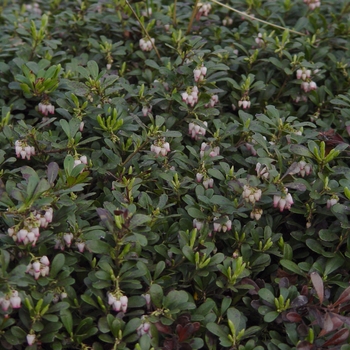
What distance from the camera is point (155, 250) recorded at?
191cm

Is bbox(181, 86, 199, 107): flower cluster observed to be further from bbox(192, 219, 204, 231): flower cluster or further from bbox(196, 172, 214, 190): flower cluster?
bbox(192, 219, 204, 231): flower cluster

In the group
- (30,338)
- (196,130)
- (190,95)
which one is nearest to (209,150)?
(196,130)

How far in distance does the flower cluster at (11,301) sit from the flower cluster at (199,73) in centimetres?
113

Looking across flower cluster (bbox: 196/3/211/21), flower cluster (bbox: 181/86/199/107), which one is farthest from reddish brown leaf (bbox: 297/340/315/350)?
flower cluster (bbox: 196/3/211/21)

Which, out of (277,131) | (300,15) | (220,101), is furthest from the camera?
(300,15)

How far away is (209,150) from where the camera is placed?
2.19 meters

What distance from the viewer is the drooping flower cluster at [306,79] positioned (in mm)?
2602

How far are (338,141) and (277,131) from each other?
24 cm

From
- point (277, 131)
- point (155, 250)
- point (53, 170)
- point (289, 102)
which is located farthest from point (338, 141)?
point (53, 170)

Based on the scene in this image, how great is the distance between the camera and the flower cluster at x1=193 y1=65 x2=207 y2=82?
7.74 feet

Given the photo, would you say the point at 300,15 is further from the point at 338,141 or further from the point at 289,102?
the point at 338,141

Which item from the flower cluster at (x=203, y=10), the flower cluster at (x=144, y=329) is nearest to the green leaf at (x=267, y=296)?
the flower cluster at (x=144, y=329)

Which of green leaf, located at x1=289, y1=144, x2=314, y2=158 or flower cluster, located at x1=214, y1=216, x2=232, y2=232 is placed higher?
green leaf, located at x1=289, y1=144, x2=314, y2=158

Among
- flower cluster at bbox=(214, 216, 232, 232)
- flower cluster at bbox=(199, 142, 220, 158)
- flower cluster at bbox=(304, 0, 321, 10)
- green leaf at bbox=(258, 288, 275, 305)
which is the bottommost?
green leaf at bbox=(258, 288, 275, 305)
